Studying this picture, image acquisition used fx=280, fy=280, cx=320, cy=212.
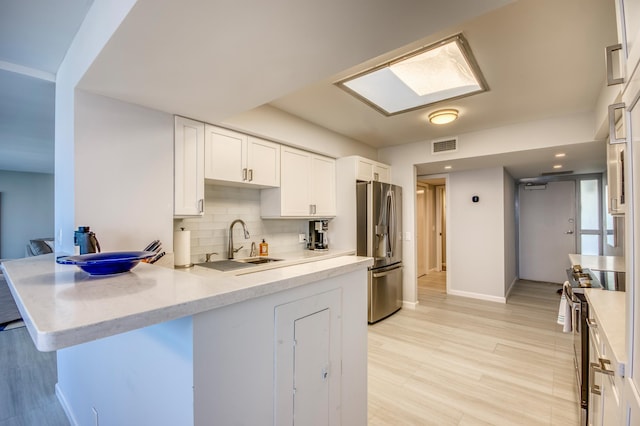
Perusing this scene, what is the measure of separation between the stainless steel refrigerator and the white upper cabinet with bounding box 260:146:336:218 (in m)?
0.44

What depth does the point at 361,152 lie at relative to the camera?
4445mm

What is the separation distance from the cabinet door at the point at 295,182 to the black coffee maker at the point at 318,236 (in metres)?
0.43

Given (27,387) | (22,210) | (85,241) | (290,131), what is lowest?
(27,387)

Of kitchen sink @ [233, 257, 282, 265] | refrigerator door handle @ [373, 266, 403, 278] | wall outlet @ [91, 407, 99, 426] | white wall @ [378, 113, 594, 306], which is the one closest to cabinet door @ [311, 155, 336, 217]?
kitchen sink @ [233, 257, 282, 265]

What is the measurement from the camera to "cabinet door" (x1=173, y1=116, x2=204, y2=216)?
2.26 meters

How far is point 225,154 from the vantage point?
2666mm

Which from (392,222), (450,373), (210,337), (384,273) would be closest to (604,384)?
(450,373)

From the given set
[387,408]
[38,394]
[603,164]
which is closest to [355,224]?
[387,408]

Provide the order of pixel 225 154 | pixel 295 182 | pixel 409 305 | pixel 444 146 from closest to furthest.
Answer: pixel 225 154 < pixel 295 182 < pixel 444 146 < pixel 409 305

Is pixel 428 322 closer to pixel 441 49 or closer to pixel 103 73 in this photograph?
pixel 441 49

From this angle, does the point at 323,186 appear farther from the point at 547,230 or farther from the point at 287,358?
the point at 547,230

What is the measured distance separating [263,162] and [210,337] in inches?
91.9

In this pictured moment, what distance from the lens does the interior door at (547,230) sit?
5531 millimetres

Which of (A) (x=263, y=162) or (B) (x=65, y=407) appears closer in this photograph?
(B) (x=65, y=407)
